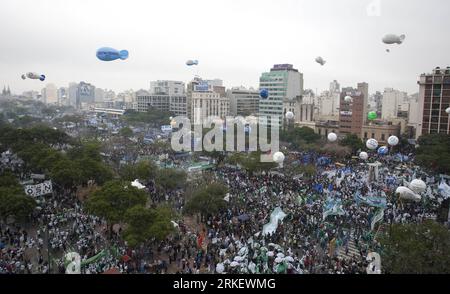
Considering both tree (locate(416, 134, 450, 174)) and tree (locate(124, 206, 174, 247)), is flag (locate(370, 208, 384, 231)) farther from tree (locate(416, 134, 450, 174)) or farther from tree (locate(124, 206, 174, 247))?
tree (locate(416, 134, 450, 174))

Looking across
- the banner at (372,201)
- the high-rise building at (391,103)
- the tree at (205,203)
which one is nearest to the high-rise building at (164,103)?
the high-rise building at (391,103)

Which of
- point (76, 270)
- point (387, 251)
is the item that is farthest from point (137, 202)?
point (387, 251)

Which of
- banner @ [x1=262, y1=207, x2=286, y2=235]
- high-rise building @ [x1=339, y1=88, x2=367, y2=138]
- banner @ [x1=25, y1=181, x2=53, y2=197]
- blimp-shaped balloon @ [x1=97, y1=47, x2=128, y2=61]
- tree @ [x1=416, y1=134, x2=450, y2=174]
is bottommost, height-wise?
banner @ [x1=262, y1=207, x2=286, y2=235]

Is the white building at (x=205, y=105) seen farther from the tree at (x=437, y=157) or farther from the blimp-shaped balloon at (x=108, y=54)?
the blimp-shaped balloon at (x=108, y=54)

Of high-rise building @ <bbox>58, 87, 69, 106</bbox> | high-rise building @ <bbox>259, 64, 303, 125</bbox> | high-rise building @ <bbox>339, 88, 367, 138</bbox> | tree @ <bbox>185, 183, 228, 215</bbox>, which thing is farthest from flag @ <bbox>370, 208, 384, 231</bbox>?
high-rise building @ <bbox>58, 87, 69, 106</bbox>

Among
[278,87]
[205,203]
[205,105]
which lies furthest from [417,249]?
[205,105]
